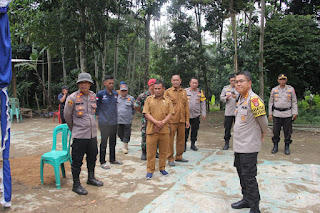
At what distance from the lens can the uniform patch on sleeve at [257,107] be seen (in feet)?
9.13

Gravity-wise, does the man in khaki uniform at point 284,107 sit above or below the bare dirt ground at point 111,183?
above

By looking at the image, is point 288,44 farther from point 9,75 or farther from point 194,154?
point 9,75

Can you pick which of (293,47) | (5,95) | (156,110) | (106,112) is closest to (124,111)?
(106,112)

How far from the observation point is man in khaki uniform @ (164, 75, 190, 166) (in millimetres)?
4844

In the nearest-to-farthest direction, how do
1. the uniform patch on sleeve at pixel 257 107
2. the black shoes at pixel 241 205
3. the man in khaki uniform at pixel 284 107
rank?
1. the uniform patch on sleeve at pixel 257 107
2. the black shoes at pixel 241 205
3. the man in khaki uniform at pixel 284 107

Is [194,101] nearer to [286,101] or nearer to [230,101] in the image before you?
[230,101]

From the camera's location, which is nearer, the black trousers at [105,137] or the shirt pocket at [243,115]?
the shirt pocket at [243,115]

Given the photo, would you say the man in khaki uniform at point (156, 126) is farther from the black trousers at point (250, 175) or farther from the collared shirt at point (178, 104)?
the black trousers at point (250, 175)

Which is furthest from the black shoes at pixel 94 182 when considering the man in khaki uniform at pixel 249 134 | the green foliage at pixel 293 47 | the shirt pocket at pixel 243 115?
the green foliage at pixel 293 47

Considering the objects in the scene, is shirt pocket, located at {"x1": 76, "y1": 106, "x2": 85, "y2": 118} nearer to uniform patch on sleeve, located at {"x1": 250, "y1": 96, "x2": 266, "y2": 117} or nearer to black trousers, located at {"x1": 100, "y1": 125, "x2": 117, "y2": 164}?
black trousers, located at {"x1": 100, "y1": 125, "x2": 117, "y2": 164}

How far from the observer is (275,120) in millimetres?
5789

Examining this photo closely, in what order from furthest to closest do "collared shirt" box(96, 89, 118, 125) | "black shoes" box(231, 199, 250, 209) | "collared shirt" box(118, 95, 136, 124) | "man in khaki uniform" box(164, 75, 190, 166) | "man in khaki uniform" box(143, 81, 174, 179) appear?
"collared shirt" box(118, 95, 136, 124), "man in khaki uniform" box(164, 75, 190, 166), "collared shirt" box(96, 89, 118, 125), "man in khaki uniform" box(143, 81, 174, 179), "black shoes" box(231, 199, 250, 209)

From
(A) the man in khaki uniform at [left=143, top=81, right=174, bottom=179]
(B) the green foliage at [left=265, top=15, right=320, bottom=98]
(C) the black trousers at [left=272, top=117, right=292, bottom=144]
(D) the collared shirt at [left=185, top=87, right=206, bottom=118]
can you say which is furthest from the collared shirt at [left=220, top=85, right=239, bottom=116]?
(B) the green foliage at [left=265, top=15, right=320, bottom=98]

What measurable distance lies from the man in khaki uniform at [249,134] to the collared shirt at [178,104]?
1.97 m
